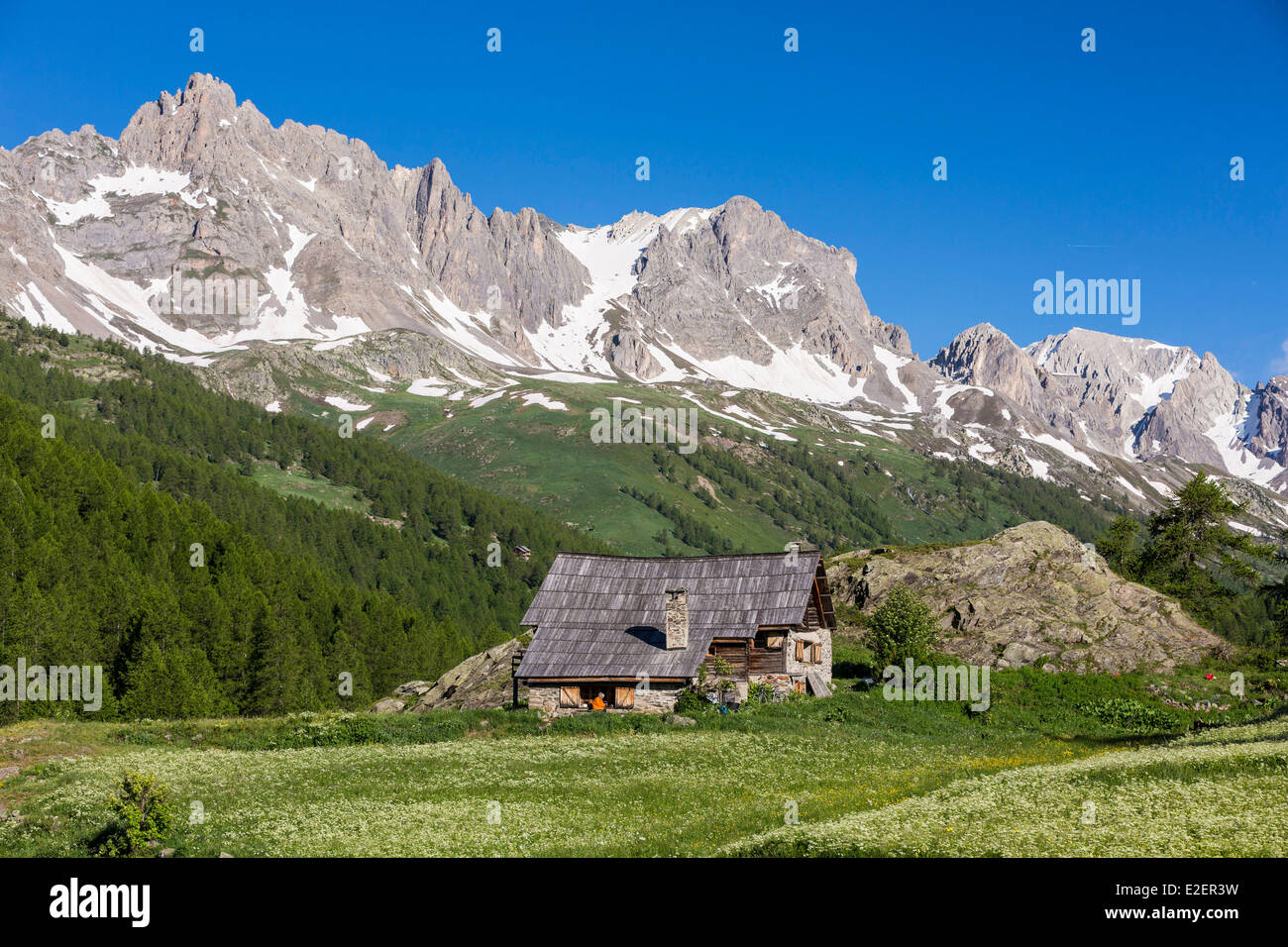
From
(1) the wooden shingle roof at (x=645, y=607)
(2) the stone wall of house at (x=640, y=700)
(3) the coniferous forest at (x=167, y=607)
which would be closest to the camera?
(2) the stone wall of house at (x=640, y=700)

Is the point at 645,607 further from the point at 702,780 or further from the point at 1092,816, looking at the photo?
the point at 1092,816

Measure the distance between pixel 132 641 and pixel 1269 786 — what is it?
256 ft

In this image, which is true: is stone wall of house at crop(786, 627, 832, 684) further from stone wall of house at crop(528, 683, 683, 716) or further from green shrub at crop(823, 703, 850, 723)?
stone wall of house at crop(528, 683, 683, 716)

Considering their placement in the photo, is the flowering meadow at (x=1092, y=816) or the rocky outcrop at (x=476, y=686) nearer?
the flowering meadow at (x=1092, y=816)

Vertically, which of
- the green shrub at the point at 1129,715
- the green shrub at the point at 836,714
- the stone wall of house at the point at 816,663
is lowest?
the green shrub at the point at 1129,715

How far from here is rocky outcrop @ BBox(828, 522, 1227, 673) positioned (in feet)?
195

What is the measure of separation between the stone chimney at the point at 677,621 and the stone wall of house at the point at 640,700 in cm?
235

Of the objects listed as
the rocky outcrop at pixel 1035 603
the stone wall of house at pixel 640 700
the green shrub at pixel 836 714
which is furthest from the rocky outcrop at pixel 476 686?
the rocky outcrop at pixel 1035 603

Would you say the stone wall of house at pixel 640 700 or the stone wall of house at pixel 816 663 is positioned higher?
the stone wall of house at pixel 816 663

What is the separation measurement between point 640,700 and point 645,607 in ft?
21.3

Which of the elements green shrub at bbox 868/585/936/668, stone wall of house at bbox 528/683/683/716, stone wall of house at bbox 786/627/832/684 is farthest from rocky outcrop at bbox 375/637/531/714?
green shrub at bbox 868/585/936/668

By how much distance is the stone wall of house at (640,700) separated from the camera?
4959cm

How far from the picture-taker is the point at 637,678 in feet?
163

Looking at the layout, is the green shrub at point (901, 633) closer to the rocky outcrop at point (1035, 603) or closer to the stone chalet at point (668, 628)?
the stone chalet at point (668, 628)
